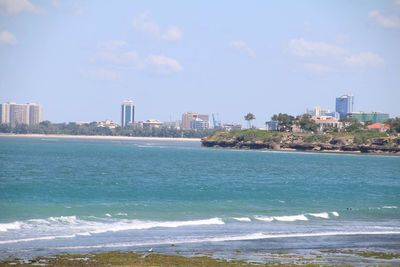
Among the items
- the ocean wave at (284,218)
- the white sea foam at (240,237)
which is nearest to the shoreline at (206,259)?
the white sea foam at (240,237)

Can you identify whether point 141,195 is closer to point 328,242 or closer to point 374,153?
point 328,242

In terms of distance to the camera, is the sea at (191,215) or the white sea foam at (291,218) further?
the white sea foam at (291,218)

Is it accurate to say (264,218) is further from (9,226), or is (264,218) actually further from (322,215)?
(9,226)

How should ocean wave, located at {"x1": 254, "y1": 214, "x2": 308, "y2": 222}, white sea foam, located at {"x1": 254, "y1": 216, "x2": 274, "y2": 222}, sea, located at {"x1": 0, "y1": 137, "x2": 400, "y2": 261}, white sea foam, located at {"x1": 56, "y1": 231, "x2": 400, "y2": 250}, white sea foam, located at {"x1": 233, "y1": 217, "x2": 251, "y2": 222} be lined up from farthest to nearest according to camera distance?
ocean wave, located at {"x1": 254, "y1": 214, "x2": 308, "y2": 222} < white sea foam, located at {"x1": 254, "y1": 216, "x2": 274, "y2": 222} < white sea foam, located at {"x1": 233, "y1": 217, "x2": 251, "y2": 222} < sea, located at {"x1": 0, "y1": 137, "x2": 400, "y2": 261} < white sea foam, located at {"x1": 56, "y1": 231, "x2": 400, "y2": 250}

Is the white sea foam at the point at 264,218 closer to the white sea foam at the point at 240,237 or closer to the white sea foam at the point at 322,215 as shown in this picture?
the white sea foam at the point at 322,215

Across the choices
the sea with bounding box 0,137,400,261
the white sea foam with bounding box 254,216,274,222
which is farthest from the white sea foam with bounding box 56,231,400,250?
the white sea foam with bounding box 254,216,274,222

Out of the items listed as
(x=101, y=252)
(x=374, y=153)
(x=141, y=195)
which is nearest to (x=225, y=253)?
(x=101, y=252)

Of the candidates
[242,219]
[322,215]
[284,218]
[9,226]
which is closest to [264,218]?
[284,218]

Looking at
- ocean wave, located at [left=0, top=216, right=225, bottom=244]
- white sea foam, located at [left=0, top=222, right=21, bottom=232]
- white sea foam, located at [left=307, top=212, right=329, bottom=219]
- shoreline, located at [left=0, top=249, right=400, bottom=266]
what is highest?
shoreline, located at [left=0, top=249, right=400, bottom=266]

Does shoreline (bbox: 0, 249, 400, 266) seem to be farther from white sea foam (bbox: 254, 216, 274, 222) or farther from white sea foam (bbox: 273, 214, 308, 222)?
white sea foam (bbox: 273, 214, 308, 222)

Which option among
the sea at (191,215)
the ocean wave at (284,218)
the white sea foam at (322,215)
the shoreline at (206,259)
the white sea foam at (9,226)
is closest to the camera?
the shoreline at (206,259)

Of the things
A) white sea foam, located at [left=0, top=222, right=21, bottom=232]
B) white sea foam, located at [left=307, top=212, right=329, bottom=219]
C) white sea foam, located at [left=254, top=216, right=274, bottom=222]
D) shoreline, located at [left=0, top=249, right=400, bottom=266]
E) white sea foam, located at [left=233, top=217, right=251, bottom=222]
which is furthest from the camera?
white sea foam, located at [left=307, top=212, right=329, bottom=219]

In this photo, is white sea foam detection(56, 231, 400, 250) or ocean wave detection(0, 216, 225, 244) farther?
ocean wave detection(0, 216, 225, 244)

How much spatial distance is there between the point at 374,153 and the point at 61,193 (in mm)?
155947
